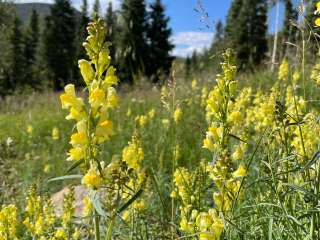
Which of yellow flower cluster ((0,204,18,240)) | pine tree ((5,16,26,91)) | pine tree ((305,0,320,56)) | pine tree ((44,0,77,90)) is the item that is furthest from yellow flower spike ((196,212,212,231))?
pine tree ((44,0,77,90))

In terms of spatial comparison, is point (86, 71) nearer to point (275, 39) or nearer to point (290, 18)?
point (290, 18)

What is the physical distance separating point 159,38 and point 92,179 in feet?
125

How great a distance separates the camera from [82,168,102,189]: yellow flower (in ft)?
4.73

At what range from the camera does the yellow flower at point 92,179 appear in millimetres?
1441

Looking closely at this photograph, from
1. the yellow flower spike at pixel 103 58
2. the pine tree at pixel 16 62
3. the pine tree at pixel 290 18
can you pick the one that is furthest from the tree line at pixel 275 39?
the pine tree at pixel 16 62

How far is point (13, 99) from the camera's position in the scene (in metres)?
14.2

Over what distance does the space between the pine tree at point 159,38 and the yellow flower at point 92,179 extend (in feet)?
114

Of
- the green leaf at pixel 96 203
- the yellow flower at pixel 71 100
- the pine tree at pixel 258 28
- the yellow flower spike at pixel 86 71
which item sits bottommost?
the green leaf at pixel 96 203

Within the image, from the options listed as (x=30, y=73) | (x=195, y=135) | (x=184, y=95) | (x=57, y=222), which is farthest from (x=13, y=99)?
(x=30, y=73)

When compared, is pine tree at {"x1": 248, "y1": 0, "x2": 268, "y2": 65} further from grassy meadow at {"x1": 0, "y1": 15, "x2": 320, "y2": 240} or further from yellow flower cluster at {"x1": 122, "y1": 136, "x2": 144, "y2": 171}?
yellow flower cluster at {"x1": 122, "y1": 136, "x2": 144, "y2": 171}

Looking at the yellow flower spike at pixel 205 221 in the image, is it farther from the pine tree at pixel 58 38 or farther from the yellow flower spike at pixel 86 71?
the pine tree at pixel 58 38

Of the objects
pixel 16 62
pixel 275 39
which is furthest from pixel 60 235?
pixel 16 62

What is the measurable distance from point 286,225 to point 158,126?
489 cm

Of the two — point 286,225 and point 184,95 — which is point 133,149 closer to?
point 286,225
